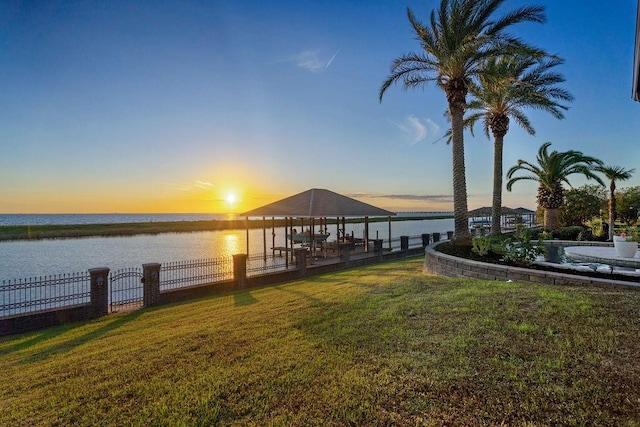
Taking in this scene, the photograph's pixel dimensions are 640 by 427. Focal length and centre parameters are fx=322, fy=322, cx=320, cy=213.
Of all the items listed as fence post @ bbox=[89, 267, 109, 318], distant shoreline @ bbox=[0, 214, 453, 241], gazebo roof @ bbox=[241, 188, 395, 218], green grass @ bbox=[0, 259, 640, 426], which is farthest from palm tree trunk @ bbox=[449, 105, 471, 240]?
distant shoreline @ bbox=[0, 214, 453, 241]

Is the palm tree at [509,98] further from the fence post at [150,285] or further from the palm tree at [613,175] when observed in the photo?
the fence post at [150,285]

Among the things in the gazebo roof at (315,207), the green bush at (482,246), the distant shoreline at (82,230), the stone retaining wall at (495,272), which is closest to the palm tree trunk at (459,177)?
the green bush at (482,246)

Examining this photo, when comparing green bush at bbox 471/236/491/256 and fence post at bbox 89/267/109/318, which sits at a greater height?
green bush at bbox 471/236/491/256

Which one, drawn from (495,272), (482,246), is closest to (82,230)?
(482,246)

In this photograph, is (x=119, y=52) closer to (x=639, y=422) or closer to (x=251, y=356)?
(x=251, y=356)

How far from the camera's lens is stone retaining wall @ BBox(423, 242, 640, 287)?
6355mm

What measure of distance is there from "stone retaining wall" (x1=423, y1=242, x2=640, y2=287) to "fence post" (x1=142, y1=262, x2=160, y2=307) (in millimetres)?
8033

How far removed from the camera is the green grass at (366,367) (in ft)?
8.99

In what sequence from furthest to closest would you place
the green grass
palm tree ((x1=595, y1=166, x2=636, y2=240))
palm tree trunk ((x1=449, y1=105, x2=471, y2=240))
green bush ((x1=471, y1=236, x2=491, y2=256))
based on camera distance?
1. palm tree ((x1=595, y1=166, x2=636, y2=240))
2. palm tree trunk ((x1=449, y1=105, x2=471, y2=240))
3. green bush ((x1=471, y1=236, x2=491, y2=256))
4. the green grass

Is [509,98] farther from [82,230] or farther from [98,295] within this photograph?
[82,230]

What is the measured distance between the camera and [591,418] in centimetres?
246

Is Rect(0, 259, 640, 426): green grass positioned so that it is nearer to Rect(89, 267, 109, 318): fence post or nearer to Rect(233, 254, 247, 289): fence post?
Answer: Rect(89, 267, 109, 318): fence post

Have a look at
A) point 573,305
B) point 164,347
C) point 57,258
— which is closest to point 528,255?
point 573,305

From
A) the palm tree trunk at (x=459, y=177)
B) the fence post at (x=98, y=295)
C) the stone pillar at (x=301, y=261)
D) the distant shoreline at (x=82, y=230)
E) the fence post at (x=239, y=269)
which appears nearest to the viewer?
the fence post at (x=98, y=295)
